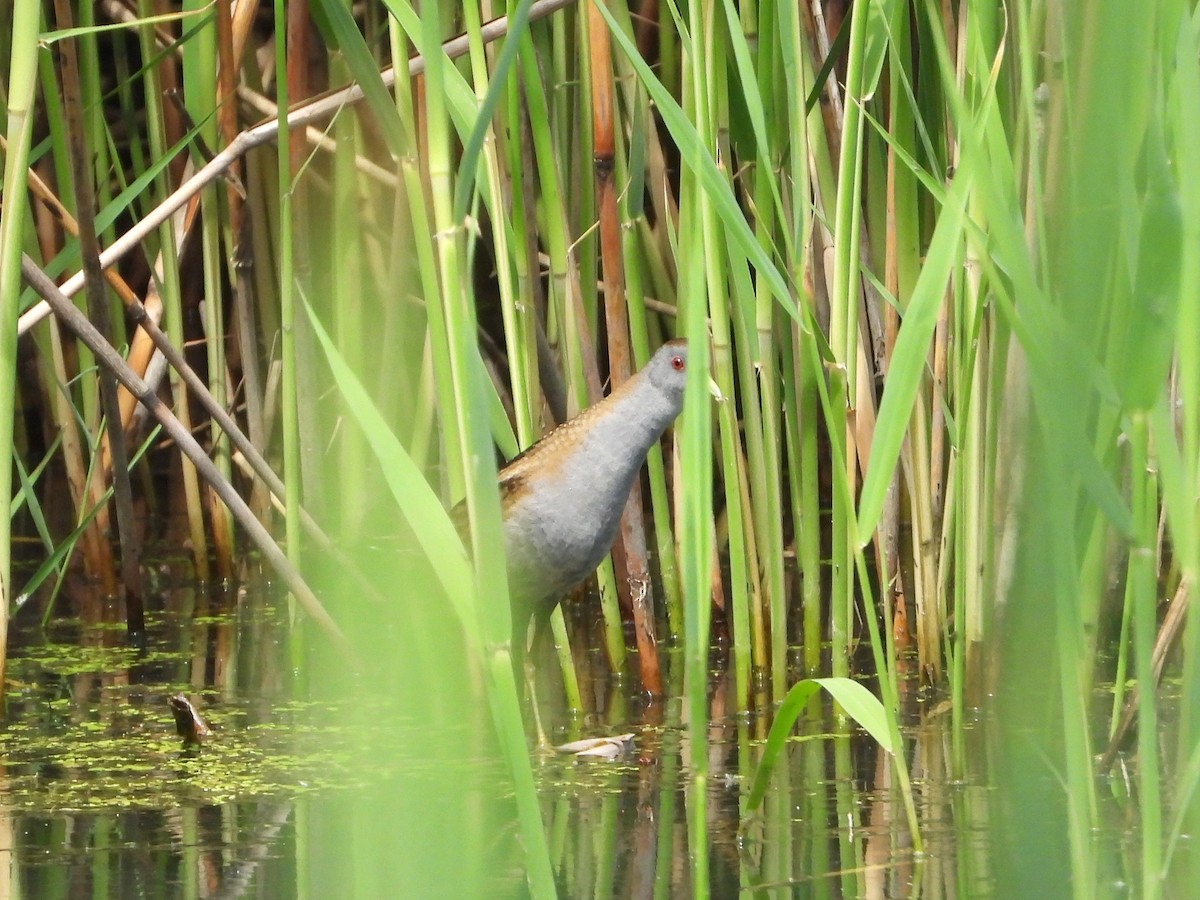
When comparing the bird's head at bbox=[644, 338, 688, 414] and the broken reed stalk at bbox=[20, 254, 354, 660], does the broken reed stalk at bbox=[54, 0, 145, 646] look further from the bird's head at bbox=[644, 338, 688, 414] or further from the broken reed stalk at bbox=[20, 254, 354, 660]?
the bird's head at bbox=[644, 338, 688, 414]

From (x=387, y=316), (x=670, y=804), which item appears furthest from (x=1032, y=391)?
(x=387, y=316)

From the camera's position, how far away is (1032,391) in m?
1.21

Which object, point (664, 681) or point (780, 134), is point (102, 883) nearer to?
point (664, 681)

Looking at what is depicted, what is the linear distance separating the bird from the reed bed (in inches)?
4.5

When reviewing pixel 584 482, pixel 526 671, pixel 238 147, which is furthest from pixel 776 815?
pixel 238 147

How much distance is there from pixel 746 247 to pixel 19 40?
136 cm

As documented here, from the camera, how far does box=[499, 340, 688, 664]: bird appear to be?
284 centimetres

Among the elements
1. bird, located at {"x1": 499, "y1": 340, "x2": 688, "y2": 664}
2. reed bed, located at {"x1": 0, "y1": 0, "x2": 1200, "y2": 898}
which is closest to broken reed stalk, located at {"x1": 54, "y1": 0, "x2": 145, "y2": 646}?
reed bed, located at {"x1": 0, "y1": 0, "x2": 1200, "y2": 898}

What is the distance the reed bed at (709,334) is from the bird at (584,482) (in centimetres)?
11

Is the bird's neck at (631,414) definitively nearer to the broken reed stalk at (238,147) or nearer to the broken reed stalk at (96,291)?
the broken reed stalk at (238,147)

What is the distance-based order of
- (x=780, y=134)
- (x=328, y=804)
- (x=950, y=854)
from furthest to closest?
1. (x=780, y=134)
2. (x=328, y=804)
3. (x=950, y=854)

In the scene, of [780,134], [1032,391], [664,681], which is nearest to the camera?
[1032,391]

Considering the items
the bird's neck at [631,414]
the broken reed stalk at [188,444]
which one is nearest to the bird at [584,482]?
the bird's neck at [631,414]

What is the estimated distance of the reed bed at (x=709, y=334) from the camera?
130 cm
